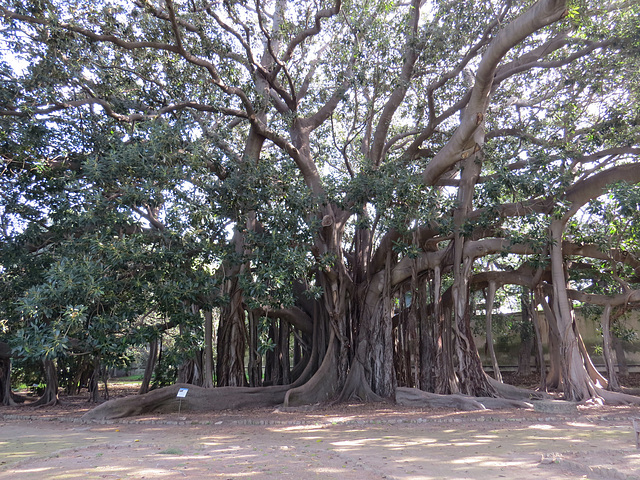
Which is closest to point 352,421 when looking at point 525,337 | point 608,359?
point 608,359

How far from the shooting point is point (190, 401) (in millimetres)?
7609

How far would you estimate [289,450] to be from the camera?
4.65 m

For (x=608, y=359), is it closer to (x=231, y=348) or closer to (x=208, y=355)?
(x=231, y=348)

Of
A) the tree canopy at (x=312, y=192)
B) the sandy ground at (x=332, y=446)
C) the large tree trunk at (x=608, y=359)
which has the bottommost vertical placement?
the sandy ground at (x=332, y=446)

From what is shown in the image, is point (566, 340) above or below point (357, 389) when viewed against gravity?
above

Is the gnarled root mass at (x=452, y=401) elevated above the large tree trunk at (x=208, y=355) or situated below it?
below

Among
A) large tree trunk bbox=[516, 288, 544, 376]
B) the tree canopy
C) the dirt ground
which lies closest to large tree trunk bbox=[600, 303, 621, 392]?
the tree canopy

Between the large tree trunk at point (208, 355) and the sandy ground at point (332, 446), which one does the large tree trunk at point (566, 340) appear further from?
the large tree trunk at point (208, 355)

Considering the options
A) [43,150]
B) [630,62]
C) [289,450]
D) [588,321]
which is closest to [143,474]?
[289,450]

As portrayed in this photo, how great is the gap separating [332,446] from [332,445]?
0.06m

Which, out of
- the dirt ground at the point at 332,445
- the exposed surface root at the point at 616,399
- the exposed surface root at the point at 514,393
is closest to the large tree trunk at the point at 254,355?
the dirt ground at the point at 332,445

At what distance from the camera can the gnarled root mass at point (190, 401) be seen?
23.1 ft

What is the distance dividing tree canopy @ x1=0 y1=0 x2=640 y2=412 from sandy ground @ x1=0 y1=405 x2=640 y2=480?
3.58 ft

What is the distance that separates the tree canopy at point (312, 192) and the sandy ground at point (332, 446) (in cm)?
109
